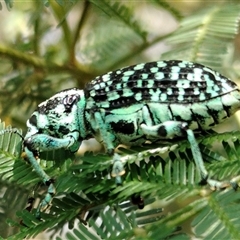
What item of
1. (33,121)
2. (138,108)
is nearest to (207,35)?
(138,108)

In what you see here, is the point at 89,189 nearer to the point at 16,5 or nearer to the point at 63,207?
the point at 63,207

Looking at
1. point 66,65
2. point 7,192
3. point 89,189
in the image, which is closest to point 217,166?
point 89,189

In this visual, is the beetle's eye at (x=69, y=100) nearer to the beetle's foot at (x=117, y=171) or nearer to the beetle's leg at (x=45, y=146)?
the beetle's leg at (x=45, y=146)

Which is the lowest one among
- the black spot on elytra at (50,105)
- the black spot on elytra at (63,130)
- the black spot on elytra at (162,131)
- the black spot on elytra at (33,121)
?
the black spot on elytra at (63,130)

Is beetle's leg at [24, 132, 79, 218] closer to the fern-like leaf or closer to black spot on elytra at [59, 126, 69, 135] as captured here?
black spot on elytra at [59, 126, 69, 135]

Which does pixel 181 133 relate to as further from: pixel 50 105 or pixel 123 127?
pixel 50 105

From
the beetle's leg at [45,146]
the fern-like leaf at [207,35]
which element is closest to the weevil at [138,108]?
the beetle's leg at [45,146]

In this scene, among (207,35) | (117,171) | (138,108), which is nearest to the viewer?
(117,171)
